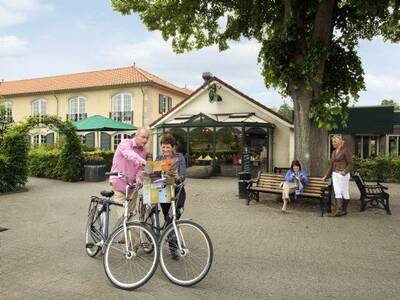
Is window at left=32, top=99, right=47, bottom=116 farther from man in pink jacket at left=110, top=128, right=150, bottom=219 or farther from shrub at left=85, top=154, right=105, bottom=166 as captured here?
man in pink jacket at left=110, top=128, right=150, bottom=219

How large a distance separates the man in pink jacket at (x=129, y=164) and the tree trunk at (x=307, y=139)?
5785 mm

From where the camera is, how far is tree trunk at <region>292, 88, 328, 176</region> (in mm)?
9734

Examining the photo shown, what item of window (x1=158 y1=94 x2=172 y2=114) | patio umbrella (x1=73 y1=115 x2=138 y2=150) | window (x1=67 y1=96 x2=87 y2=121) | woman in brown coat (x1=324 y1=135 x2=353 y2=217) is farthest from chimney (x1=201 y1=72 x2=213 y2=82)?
woman in brown coat (x1=324 y1=135 x2=353 y2=217)

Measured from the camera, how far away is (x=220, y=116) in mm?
21219

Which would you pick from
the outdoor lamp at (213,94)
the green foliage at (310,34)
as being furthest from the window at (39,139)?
the green foliage at (310,34)

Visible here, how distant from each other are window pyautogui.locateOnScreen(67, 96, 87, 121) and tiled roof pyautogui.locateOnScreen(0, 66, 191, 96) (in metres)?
1.12

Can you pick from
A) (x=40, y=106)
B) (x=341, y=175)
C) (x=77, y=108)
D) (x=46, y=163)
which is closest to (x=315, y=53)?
(x=341, y=175)

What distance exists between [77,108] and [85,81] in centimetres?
250

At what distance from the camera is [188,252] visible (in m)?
→ 4.32

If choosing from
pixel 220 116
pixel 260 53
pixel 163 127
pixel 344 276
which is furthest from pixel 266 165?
pixel 344 276

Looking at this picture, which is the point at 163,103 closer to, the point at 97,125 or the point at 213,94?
the point at 213,94

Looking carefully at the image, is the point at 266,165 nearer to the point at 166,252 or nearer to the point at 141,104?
the point at 141,104

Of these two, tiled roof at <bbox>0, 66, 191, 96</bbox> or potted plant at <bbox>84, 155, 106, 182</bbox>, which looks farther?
tiled roof at <bbox>0, 66, 191, 96</bbox>

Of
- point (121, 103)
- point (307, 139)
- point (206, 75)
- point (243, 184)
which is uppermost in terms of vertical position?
point (206, 75)
